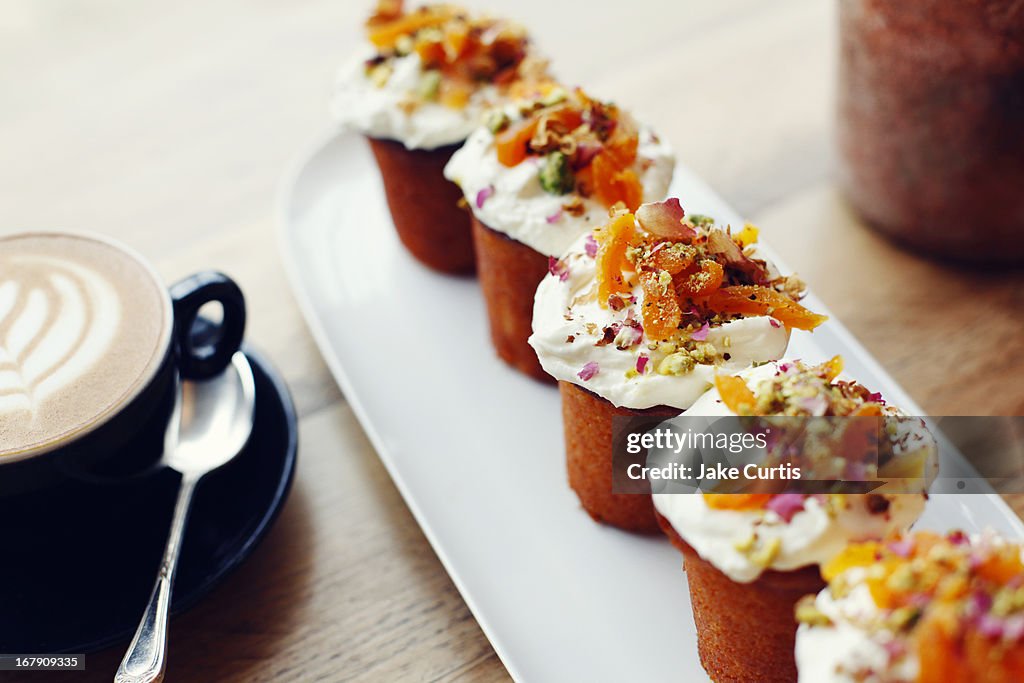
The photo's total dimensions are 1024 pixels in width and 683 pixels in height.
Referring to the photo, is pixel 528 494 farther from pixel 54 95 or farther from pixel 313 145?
pixel 54 95

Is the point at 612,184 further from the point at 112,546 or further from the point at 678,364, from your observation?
the point at 112,546

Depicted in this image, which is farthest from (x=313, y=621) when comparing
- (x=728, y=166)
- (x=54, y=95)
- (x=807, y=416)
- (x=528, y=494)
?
(x=54, y=95)

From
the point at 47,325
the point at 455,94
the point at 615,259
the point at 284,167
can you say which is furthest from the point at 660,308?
the point at 284,167

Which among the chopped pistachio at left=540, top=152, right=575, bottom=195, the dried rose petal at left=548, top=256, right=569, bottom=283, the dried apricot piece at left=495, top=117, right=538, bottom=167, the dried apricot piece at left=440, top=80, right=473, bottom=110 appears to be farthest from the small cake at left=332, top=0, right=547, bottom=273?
the dried rose petal at left=548, top=256, right=569, bottom=283

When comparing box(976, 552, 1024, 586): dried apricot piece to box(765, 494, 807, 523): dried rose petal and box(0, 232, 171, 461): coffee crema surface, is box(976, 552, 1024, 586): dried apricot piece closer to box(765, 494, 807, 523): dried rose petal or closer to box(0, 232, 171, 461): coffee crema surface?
box(765, 494, 807, 523): dried rose petal

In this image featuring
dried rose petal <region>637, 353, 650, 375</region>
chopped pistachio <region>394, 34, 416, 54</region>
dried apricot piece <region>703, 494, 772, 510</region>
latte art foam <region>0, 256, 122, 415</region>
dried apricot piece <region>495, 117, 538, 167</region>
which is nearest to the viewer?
dried apricot piece <region>703, 494, 772, 510</region>

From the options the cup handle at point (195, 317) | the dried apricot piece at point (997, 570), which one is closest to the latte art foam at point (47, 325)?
the cup handle at point (195, 317)
